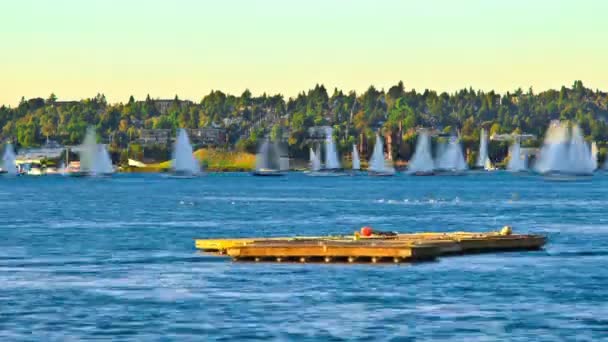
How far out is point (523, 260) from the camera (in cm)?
7950

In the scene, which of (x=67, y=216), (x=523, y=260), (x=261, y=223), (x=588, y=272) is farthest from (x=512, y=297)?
(x=67, y=216)

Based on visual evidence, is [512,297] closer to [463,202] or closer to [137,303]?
[137,303]

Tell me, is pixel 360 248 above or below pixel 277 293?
above

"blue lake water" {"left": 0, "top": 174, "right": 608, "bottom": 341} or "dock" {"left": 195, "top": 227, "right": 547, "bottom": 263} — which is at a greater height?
"dock" {"left": 195, "top": 227, "right": 547, "bottom": 263}

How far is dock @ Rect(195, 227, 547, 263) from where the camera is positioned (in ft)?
251

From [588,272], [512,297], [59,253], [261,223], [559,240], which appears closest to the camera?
[512,297]

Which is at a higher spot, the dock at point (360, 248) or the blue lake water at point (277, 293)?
the dock at point (360, 248)

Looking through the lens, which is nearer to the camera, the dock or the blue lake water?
the blue lake water

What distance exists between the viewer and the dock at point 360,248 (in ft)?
251

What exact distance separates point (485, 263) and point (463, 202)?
97440 mm

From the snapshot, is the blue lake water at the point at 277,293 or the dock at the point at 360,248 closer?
the blue lake water at the point at 277,293

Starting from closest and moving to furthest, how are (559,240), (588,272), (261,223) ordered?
(588,272) → (559,240) → (261,223)

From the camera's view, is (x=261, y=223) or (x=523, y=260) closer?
(x=523, y=260)

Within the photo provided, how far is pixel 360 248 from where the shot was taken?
251 ft
